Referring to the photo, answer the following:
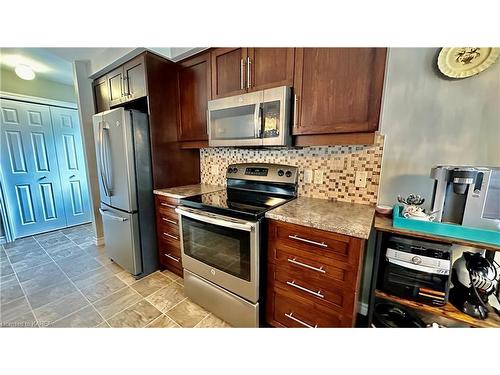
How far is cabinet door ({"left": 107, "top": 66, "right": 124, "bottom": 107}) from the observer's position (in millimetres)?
2051

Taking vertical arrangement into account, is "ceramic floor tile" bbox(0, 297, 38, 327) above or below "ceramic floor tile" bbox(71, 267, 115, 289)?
above

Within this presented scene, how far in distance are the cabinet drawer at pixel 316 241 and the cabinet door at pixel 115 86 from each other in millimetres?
2210

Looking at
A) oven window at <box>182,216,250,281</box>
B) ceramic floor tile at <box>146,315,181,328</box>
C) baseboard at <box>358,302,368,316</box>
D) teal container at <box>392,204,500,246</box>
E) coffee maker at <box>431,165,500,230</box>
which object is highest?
coffee maker at <box>431,165,500,230</box>

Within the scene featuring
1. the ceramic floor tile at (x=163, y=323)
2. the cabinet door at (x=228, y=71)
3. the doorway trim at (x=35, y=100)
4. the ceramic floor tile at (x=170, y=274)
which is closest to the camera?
the ceramic floor tile at (x=163, y=323)

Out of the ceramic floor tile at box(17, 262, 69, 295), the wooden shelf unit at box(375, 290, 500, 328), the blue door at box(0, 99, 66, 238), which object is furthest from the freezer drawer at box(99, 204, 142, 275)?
the wooden shelf unit at box(375, 290, 500, 328)

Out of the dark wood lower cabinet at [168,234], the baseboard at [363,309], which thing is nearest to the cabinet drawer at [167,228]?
the dark wood lower cabinet at [168,234]

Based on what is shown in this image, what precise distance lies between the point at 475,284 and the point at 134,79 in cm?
301

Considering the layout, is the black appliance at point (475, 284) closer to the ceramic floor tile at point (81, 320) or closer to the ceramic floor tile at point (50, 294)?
the ceramic floor tile at point (81, 320)

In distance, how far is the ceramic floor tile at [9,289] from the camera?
1.70 metres

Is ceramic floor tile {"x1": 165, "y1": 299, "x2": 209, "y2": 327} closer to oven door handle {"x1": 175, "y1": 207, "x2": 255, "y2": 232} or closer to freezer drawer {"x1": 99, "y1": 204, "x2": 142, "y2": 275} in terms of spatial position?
freezer drawer {"x1": 99, "y1": 204, "x2": 142, "y2": 275}

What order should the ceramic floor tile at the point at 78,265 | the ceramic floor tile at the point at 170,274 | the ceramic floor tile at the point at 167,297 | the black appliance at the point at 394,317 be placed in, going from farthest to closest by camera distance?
1. the ceramic floor tile at the point at 78,265
2. the ceramic floor tile at the point at 170,274
3. the ceramic floor tile at the point at 167,297
4. the black appliance at the point at 394,317

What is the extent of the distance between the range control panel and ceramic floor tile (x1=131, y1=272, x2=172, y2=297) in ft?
4.17

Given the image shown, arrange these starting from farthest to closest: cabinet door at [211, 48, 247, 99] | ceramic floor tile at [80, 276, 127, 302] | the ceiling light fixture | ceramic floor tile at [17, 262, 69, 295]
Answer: the ceiling light fixture
ceramic floor tile at [17, 262, 69, 295]
ceramic floor tile at [80, 276, 127, 302]
cabinet door at [211, 48, 247, 99]
